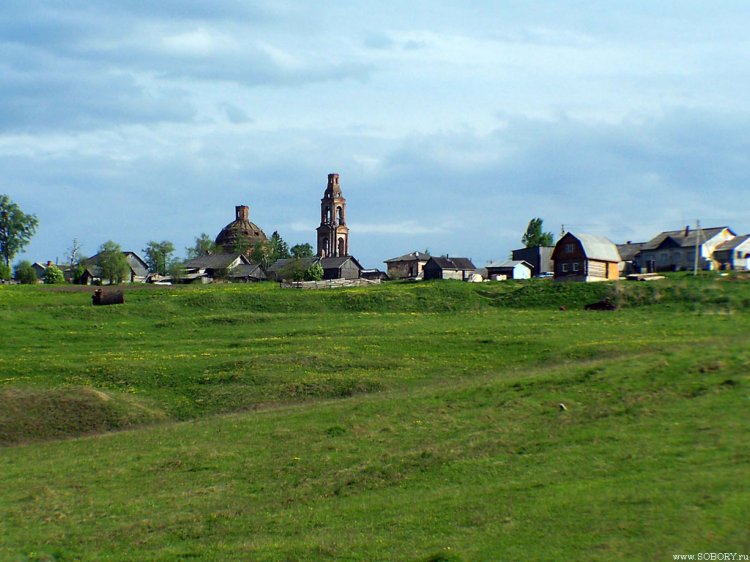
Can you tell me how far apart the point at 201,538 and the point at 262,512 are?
273cm

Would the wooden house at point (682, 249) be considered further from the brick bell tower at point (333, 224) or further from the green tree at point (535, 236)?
the brick bell tower at point (333, 224)

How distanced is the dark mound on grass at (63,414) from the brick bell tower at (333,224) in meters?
130

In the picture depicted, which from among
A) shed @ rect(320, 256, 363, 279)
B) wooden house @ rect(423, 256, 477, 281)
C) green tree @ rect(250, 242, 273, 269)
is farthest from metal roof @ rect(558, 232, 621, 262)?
green tree @ rect(250, 242, 273, 269)

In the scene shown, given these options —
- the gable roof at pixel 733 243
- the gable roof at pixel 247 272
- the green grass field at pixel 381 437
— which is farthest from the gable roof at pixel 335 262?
the green grass field at pixel 381 437

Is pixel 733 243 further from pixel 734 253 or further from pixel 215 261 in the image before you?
pixel 215 261

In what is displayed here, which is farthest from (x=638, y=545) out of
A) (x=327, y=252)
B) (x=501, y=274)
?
A: (x=327, y=252)

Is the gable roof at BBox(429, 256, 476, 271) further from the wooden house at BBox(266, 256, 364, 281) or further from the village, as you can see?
the wooden house at BBox(266, 256, 364, 281)

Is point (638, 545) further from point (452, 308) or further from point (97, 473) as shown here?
point (452, 308)

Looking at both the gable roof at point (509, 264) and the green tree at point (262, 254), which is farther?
the green tree at point (262, 254)

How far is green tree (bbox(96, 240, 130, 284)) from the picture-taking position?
469ft

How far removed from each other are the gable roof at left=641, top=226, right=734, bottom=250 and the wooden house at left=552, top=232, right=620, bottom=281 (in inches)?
524

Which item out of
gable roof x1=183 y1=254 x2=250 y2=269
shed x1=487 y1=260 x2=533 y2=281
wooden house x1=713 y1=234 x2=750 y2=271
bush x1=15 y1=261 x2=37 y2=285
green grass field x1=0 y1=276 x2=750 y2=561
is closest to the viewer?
green grass field x1=0 y1=276 x2=750 y2=561

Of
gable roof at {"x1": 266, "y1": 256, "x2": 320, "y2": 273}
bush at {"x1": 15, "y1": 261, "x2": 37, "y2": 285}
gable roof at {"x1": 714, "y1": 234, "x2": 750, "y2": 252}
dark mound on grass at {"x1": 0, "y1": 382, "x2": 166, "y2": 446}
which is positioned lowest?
dark mound on grass at {"x1": 0, "y1": 382, "x2": 166, "y2": 446}

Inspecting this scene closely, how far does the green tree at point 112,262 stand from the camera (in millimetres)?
143000
